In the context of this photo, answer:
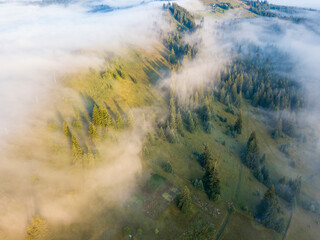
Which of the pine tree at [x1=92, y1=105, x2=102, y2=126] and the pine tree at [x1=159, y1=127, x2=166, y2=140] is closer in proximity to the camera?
the pine tree at [x1=92, y1=105, x2=102, y2=126]

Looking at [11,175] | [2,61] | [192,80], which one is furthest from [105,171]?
[2,61]

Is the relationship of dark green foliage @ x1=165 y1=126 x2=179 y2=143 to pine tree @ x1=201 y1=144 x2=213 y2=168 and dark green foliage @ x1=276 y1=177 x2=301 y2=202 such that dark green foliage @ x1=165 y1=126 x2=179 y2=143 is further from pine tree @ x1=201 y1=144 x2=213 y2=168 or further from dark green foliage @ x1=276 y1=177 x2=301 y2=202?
dark green foliage @ x1=276 y1=177 x2=301 y2=202

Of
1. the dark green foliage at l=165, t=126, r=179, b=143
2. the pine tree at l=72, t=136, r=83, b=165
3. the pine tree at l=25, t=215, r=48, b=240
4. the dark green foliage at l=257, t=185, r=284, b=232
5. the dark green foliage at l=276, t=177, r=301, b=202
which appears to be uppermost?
the pine tree at l=72, t=136, r=83, b=165

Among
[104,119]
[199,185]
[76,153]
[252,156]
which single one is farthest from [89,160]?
[252,156]

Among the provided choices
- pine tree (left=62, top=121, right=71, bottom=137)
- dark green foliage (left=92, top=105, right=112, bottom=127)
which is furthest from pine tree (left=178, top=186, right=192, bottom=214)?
pine tree (left=62, top=121, right=71, bottom=137)

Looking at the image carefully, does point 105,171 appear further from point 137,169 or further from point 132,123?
point 132,123
